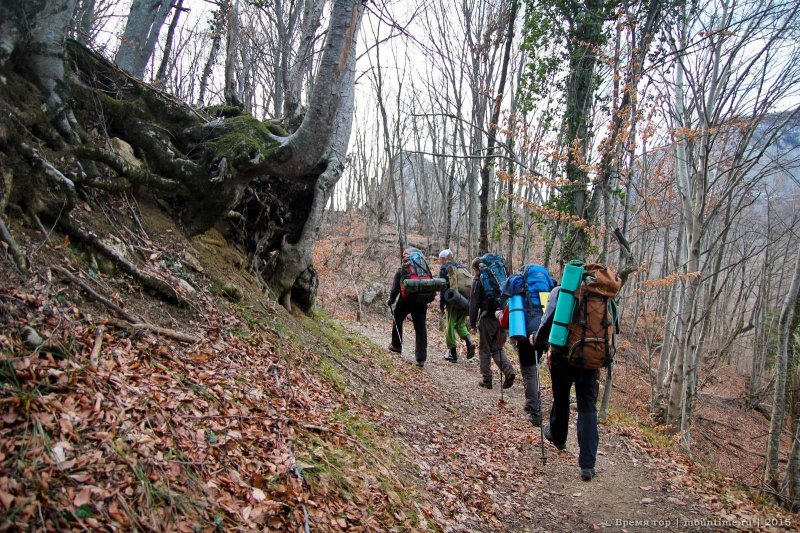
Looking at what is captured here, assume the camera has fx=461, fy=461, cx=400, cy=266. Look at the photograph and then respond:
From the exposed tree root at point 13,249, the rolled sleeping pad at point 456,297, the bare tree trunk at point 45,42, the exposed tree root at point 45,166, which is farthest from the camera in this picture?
the rolled sleeping pad at point 456,297

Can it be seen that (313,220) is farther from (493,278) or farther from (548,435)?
(548,435)

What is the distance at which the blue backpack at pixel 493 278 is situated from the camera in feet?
24.4

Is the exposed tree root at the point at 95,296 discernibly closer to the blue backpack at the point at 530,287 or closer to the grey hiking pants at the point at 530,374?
the blue backpack at the point at 530,287

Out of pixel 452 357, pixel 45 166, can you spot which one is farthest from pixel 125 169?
pixel 452 357

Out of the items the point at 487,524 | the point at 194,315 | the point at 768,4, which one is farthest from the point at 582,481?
the point at 768,4

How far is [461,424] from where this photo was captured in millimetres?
6445

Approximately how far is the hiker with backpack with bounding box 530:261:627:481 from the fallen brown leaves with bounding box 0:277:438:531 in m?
2.19

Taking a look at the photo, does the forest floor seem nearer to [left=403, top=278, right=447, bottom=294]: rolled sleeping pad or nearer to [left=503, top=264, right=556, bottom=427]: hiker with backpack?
[left=503, top=264, right=556, bottom=427]: hiker with backpack

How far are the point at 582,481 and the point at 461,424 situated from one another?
1790 millimetres

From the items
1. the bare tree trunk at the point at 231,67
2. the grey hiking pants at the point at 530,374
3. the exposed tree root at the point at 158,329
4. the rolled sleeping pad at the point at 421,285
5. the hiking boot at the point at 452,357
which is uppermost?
the bare tree trunk at the point at 231,67

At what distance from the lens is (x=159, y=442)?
262 cm

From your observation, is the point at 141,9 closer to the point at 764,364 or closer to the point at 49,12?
the point at 49,12

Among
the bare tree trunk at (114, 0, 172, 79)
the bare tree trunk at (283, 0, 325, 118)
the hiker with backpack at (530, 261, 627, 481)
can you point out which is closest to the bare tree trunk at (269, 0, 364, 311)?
the bare tree trunk at (283, 0, 325, 118)

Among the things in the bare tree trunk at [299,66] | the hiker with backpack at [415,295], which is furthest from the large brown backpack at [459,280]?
the bare tree trunk at [299,66]
